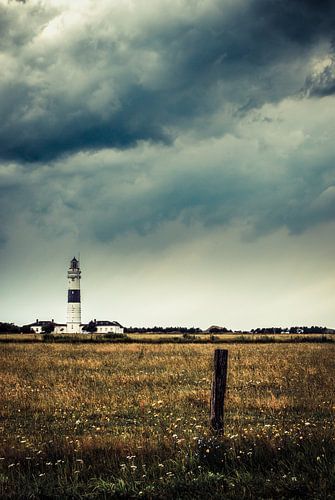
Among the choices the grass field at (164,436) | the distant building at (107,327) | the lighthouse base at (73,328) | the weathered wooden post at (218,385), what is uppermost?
the weathered wooden post at (218,385)

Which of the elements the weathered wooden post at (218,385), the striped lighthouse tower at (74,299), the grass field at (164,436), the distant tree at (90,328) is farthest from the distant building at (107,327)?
the weathered wooden post at (218,385)

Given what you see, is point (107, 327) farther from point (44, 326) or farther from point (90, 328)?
point (44, 326)

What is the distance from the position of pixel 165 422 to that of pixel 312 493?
6.67 meters

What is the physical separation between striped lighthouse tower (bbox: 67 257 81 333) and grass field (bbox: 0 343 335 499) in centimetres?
11479

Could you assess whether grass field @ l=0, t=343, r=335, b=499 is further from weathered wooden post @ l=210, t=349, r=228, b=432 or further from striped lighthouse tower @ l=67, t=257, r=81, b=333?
striped lighthouse tower @ l=67, t=257, r=81, b=333

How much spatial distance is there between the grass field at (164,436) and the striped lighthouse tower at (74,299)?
114790mm

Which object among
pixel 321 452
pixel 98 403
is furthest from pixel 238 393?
pixel 321 452

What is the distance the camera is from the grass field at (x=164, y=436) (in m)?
6.90

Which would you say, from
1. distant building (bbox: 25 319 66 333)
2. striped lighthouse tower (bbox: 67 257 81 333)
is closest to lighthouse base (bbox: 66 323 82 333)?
striped lighthouse tower (bbox: 67 257 81 333)

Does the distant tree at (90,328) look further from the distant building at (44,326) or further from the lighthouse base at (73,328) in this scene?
the lighthouse base at (73,328)

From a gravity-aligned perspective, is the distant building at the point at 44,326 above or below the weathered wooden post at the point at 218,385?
below

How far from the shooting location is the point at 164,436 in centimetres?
990

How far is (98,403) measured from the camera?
1582cm

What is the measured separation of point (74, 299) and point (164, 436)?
13252cm
